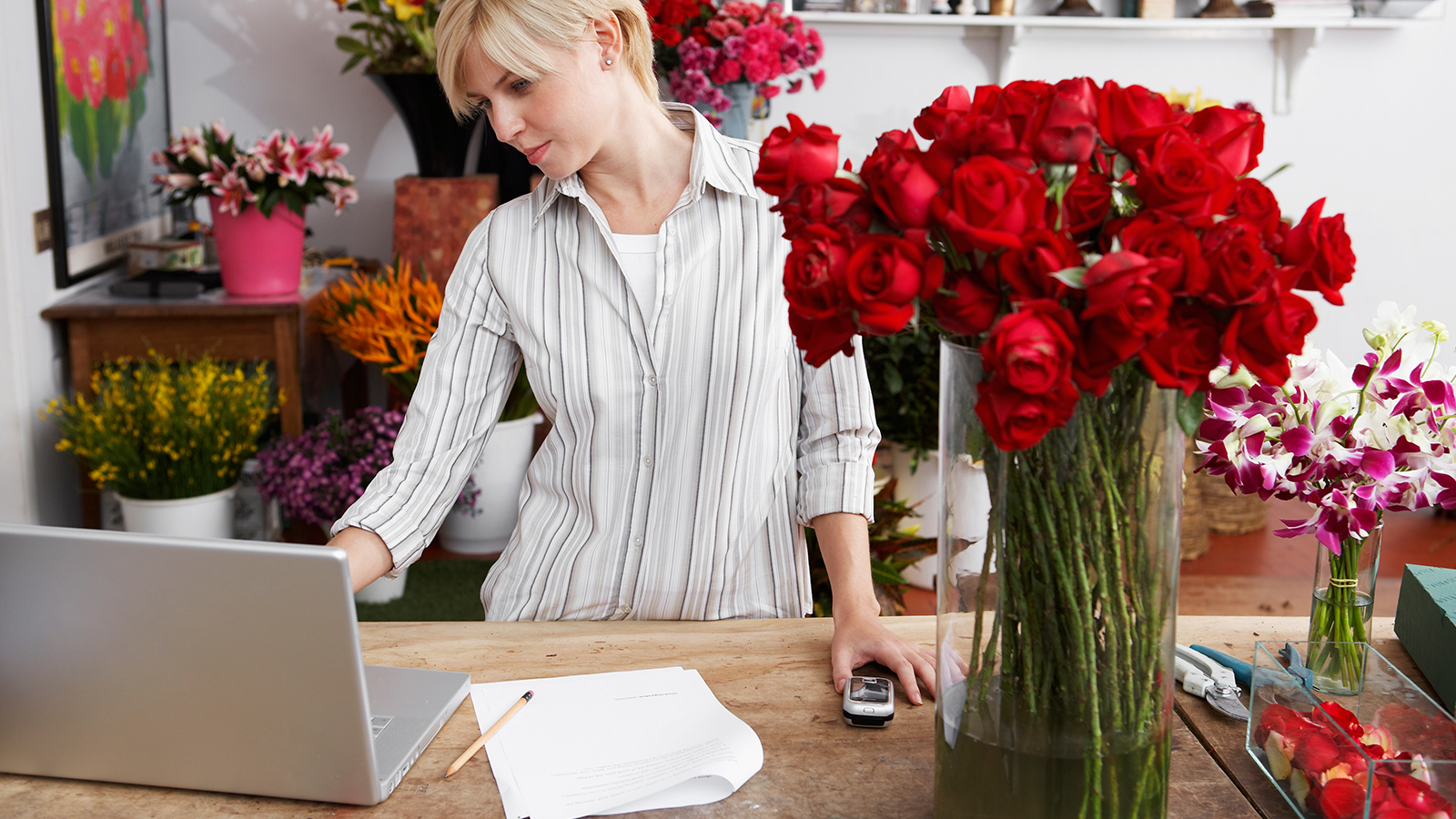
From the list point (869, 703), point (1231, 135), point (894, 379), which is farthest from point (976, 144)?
point (894, 379)

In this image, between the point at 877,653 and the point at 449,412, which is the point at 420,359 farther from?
the point at 877,653

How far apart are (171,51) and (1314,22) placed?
354 cm

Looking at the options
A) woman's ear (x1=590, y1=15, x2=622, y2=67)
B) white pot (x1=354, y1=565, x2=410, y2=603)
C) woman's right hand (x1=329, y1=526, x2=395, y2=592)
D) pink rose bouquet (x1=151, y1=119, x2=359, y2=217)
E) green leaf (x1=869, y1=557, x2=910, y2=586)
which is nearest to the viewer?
woman's right hand (x1=329, y1=526, x2=395, y2=592)

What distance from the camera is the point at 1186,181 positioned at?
0.62 metres

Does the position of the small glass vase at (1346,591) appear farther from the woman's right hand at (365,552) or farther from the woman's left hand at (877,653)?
the woman's right hand at (365,552)

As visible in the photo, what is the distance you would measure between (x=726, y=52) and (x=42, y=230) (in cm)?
178

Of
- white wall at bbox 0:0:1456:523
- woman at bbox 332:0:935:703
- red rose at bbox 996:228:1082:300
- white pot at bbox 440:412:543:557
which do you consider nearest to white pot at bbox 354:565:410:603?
white pot at bbox 440:412:543:557

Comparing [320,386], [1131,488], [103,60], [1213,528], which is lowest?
[1213,528]

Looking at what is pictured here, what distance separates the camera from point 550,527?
4.79 ft

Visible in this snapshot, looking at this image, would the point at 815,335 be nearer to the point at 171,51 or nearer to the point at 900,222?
the point at 900,222

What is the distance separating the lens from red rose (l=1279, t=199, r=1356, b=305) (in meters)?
0.64

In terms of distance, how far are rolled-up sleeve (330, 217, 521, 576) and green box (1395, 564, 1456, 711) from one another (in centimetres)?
103

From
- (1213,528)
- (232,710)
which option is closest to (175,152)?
(232,710)

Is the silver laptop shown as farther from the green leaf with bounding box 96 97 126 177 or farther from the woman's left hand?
the green leaf with bounding box 96 97 126 177
